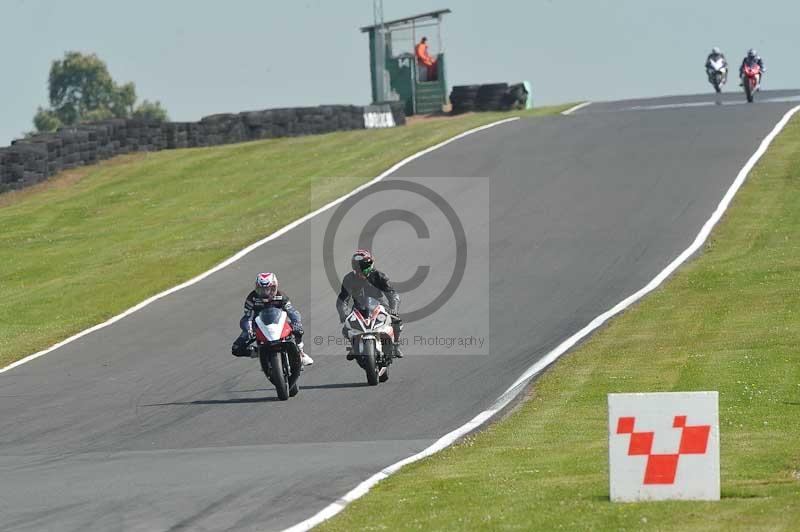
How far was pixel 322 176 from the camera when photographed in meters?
34.3

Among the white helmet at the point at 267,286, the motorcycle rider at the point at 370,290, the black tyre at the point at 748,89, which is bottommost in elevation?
the motorcycle rider at the point at 370,290

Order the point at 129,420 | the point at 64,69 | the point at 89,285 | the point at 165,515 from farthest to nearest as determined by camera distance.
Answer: the point at 64,69 → the point at 89,285 → the point at 129,420 → the point at 165,515

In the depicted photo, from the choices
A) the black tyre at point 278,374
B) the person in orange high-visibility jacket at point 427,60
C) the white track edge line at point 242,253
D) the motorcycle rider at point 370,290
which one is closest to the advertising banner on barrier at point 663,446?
the black tyre at point 278,374

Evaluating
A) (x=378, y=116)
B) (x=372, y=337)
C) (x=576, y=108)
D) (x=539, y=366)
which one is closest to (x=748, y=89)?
(x=576, y=108)

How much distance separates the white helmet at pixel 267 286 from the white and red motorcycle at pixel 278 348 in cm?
21

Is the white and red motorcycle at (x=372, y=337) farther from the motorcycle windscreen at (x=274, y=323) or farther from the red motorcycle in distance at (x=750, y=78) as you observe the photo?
the red motorcycle in distance at (x=750, y=78)

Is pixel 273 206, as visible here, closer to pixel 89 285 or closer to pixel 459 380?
pixel 89 285

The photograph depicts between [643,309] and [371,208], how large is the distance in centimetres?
1003

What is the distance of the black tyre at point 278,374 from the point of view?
15859mm

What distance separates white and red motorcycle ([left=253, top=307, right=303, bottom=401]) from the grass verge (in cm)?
558

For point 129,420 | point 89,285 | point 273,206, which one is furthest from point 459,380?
point 273,206

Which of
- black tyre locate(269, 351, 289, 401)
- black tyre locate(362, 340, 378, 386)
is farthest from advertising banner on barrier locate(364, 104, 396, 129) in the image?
black tyre locate(269, 351, 289, 401)

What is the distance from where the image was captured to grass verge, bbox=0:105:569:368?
24469 millimetres

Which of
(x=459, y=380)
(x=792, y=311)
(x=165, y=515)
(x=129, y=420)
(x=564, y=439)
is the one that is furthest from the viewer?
(x=792, y=311)
